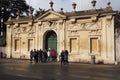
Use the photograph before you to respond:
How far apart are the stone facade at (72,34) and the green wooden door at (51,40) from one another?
0.32 meters

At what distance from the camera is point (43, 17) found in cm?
3684

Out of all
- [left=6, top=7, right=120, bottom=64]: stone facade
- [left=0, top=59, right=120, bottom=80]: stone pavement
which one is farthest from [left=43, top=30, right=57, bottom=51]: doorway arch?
[left=0, top=59, right=120, bottom=80]: stone pavement

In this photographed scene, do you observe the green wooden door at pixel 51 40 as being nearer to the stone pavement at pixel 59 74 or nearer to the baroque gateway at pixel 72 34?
the baroque gateway at pixel 72 34

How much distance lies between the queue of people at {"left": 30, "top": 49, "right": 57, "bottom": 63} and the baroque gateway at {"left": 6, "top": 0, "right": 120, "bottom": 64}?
990 mm

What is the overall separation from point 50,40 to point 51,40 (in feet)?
0.69

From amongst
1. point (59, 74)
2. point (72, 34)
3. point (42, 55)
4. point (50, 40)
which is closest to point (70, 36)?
point (72, 34)

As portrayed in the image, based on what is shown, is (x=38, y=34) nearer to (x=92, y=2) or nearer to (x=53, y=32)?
(x=53, y=32)

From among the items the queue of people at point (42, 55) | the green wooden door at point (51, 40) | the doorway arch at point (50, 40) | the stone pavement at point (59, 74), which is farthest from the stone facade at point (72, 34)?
the stone pavement at point (59, 74)

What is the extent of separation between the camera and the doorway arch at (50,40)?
118 ft

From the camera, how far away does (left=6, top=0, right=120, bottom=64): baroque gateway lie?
100 ft

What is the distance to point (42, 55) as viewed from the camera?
33281 mm

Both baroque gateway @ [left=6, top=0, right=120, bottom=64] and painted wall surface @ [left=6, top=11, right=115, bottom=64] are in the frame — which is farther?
painted wall surface @ [left=6, top=11, right=115, bottom=64]

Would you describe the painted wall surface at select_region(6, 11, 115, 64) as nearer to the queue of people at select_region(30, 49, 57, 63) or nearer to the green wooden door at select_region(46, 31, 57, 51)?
the green wooden door at select_region(46, 31, 57, 51)

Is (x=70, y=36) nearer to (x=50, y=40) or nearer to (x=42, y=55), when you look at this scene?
(x=50, y=40)
